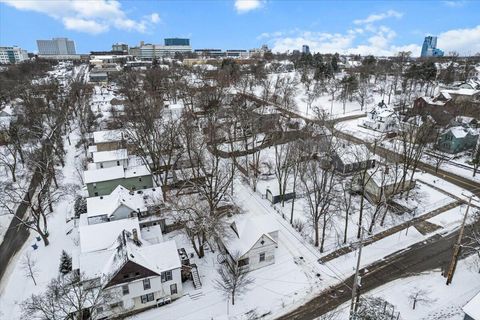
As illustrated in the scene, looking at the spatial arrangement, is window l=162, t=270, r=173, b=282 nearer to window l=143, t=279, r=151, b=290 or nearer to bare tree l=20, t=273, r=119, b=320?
window l=143, t=279, r=151, b=290

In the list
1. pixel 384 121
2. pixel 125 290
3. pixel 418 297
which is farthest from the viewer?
pixel 384 121

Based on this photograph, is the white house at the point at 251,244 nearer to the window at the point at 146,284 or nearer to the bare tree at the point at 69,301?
the window at the point at 146,284

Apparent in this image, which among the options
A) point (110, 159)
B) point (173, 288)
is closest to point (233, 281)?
point (173, 288)

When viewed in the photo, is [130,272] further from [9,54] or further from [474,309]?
[9,54]

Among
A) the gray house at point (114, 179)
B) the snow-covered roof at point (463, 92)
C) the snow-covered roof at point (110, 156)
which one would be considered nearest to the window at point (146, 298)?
the gray house at point (114, 179)

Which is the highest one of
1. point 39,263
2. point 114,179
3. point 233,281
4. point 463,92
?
point 463,92

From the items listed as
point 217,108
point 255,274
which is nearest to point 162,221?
point 255,274

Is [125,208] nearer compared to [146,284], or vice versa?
[146,284]

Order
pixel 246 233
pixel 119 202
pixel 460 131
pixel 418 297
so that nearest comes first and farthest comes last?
pixel 418 297 < pixel 246 233 < pixel 119 202 < pixel 460 131
